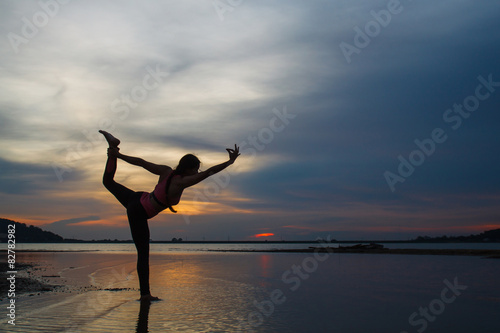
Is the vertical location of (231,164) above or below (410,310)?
above

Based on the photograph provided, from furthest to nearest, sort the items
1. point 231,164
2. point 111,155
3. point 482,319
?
point 482,319
point 111,155
point 231,164

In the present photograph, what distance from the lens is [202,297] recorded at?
10211 mm

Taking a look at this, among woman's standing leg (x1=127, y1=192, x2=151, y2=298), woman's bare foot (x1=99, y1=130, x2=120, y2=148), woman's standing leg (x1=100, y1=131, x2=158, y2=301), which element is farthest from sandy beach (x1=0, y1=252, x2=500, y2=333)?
woman's bare foot (x1=99, y1=130, x2=120, y2=148)

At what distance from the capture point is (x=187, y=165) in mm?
6551

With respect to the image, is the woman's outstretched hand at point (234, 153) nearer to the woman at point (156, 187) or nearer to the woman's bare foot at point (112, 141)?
the woman at point (156, 187)

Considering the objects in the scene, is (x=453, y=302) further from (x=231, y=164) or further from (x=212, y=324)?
(x=231, y=164)

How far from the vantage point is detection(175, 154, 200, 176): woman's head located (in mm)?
6520

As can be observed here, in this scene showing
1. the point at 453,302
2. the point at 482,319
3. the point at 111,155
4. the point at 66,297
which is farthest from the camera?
the point at 453,302

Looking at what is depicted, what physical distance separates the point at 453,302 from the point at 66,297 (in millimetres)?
9308

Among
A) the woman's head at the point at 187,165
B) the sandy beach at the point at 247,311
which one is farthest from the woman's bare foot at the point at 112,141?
the sandy beach at the point at 247,311

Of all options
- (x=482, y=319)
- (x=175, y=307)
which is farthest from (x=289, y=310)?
(x=482, y=319)

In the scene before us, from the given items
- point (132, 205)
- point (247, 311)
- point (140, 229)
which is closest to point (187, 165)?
point (132, 205)

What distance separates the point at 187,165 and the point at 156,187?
24.1 inches

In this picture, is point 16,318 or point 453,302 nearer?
point 16,318
